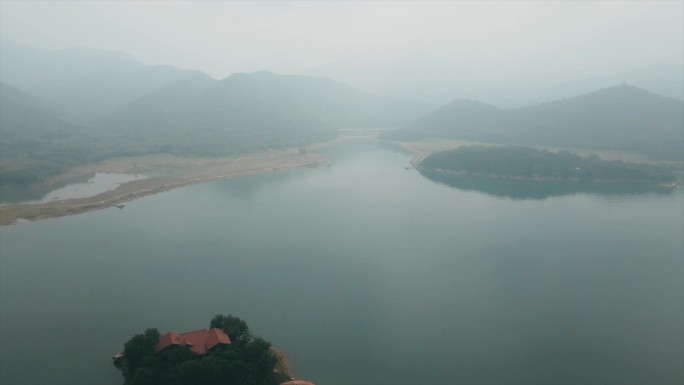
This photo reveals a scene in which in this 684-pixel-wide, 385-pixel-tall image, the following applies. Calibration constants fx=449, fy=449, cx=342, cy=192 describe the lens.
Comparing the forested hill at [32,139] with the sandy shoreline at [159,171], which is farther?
the forested hill at [32,139]

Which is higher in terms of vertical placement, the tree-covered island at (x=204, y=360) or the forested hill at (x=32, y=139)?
the forested hill at (x=32, y=139)

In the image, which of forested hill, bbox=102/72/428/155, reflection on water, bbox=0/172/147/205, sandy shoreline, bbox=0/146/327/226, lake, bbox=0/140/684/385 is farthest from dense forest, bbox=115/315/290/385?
forested hill, bbox=102/72/428/155

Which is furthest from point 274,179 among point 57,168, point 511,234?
point 511,234

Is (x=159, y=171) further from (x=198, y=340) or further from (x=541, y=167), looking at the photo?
(x=541, y=167)

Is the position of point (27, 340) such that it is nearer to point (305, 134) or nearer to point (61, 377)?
point (61, 377)

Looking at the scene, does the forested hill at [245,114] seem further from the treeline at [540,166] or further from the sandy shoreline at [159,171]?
the treeline at [540,166]

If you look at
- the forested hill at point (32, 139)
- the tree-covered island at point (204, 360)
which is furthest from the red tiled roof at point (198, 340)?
the forested hill at point (32, 139)
